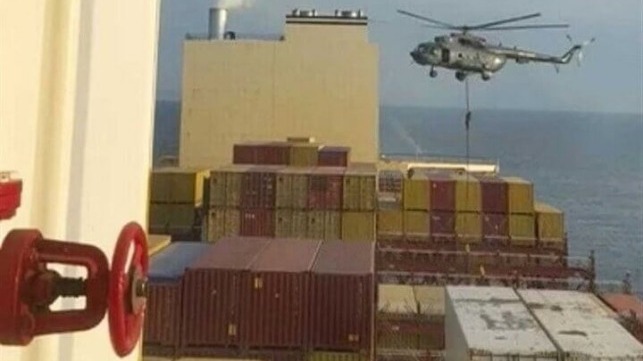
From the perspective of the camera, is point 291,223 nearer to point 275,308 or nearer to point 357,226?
point 357,226

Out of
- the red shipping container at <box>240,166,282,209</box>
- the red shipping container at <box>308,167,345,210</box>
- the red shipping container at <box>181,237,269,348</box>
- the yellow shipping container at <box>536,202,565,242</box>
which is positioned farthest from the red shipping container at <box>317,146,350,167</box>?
the red shipping container at <box>181,237,269,348</box>

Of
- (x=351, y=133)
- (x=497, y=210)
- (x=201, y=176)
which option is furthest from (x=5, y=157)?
(x=351, y=133)

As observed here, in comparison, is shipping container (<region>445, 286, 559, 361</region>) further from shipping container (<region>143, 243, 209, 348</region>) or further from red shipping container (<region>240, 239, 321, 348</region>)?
shipping container (<region>143, 243, 209, 348</region>)

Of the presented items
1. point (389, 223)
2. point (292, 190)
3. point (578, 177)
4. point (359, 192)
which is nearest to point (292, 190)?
point (292, 190)

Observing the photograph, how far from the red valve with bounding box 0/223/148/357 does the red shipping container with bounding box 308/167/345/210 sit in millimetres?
11767

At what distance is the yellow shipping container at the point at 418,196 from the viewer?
14.0 m

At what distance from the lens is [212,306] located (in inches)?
303

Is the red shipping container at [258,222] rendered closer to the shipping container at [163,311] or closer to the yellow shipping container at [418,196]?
the yellow shipping container at [418,196]

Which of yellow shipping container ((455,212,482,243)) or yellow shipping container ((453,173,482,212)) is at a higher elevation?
yellow shipping container ((453,173,482,212))

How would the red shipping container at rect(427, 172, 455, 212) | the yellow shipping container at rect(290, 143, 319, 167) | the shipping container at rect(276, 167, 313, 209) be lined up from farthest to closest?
the yellow shipping container at rect(290, 143, 319, 167) → the red shipping container at rect(427, 172, 455, 212) → the shipping container at rect(276, 167, 313, 209)

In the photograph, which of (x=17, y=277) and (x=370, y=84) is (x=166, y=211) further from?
(x=17, y=277)

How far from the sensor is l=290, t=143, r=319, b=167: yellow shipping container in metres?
16.9

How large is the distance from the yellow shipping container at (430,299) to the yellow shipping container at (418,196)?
1.79 meters

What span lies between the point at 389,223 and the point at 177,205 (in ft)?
14.2
